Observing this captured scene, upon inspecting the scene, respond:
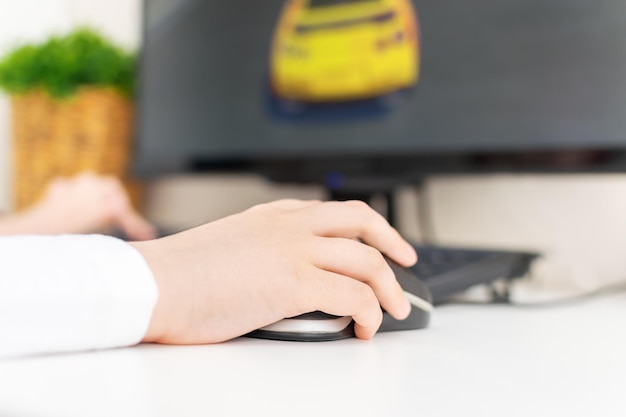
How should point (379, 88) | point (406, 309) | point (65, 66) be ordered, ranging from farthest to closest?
point (65, 66) < point (379, 88) < point (406, 309)

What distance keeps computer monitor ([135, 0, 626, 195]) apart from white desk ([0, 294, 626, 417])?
0.32m

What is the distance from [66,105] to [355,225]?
0.86 m

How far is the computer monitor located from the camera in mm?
670

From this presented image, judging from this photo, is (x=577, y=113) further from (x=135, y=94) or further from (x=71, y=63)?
(x=71, y=63)

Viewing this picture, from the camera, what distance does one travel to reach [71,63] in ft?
3.65

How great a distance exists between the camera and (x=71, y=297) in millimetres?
327

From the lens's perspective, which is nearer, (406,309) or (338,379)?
(338,379)

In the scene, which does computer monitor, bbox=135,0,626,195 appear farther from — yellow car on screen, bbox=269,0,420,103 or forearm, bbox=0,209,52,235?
forearm, bbox=0,209,52,235

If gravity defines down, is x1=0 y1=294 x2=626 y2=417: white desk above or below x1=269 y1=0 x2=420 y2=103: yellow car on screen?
below

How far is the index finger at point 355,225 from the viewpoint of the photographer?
1.33 feet

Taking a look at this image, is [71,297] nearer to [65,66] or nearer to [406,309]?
[406,309]

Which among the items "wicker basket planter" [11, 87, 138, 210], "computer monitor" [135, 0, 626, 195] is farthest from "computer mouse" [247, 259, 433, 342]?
"wicker basket planter" [11, 87, 138, 210]

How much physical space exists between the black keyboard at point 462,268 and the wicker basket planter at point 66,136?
692mm

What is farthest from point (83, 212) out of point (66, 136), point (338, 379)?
point (338, 379)
